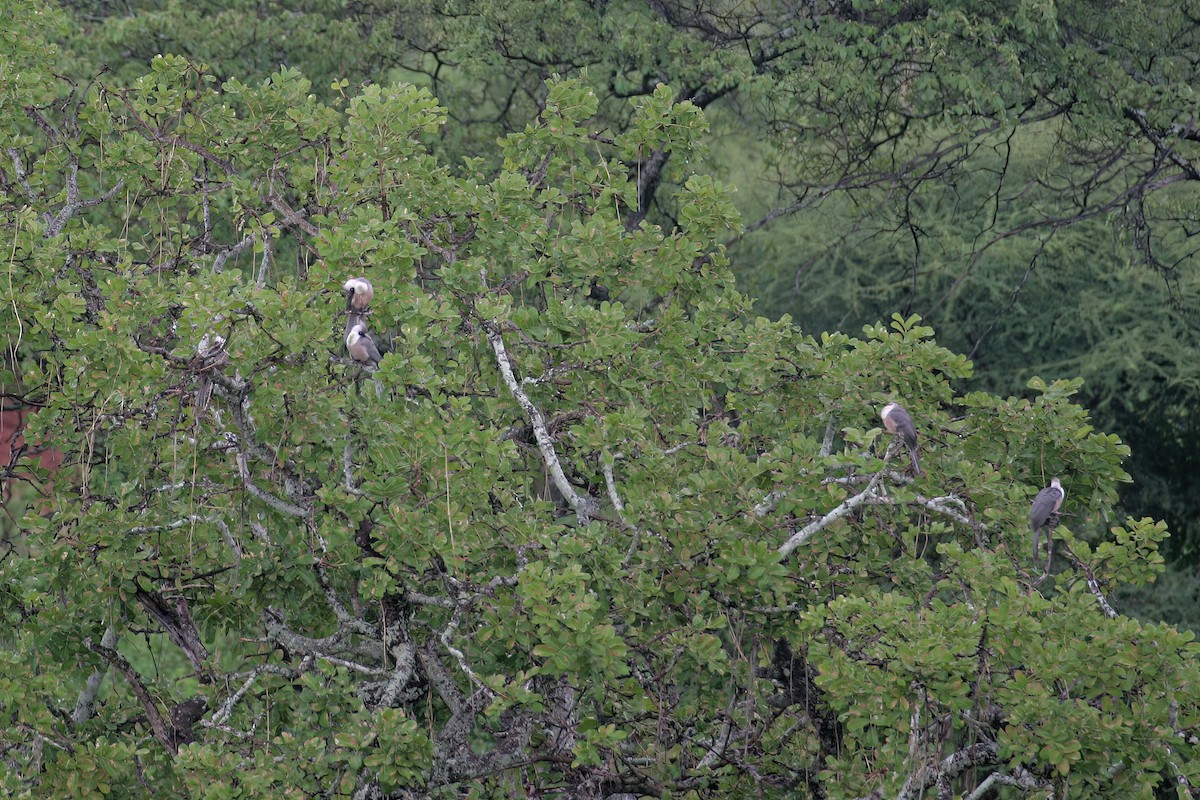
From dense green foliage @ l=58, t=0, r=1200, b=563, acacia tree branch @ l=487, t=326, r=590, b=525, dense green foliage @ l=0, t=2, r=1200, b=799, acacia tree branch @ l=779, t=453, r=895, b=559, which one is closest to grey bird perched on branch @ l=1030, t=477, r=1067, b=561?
dense green foliage @ l=0, t=2, r=1200, b=799

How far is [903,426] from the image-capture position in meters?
6.36

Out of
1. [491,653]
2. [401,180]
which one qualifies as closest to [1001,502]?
[491,653]

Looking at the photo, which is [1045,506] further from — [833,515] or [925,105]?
[925,105]

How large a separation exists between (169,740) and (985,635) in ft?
11.4

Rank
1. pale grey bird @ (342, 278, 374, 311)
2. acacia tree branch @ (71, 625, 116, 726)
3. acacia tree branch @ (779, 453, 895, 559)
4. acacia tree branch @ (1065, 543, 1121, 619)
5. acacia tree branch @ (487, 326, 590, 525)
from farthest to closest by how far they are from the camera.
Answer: acacia tree branch @ (71, 625, 116, 726) → acacia tree branch @ (487, 326, 590, 525) → pale grey bird @ (342, 278, 374, 311) → acacia tree branch @ (779, 453, 895, 559) → acacia tree branch @ (1065, 543, 1121, 619)

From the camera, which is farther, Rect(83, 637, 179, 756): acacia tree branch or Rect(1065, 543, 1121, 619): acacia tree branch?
Rect(83, 637, 179, 756): acacia tree branch

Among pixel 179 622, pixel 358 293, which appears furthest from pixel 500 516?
pixel 179 622

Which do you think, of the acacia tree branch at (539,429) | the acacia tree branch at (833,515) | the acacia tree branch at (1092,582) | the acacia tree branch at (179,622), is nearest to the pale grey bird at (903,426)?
the acacia tree branch at (833,515)

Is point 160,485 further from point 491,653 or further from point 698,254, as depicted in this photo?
point 698,254

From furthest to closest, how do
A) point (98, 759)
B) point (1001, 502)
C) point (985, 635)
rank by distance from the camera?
point (1001, 502) → point (98, 759) → point (985, 635)

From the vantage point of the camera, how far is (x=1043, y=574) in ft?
19.1

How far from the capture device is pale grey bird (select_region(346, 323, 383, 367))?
614 cm

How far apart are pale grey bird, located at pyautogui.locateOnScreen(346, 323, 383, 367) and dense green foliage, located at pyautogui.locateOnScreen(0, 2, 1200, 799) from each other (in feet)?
0.41

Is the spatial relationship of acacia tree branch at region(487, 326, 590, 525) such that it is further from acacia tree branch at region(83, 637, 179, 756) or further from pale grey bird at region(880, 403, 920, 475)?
acacia tree branch at region(83, 637, 179, 756)
